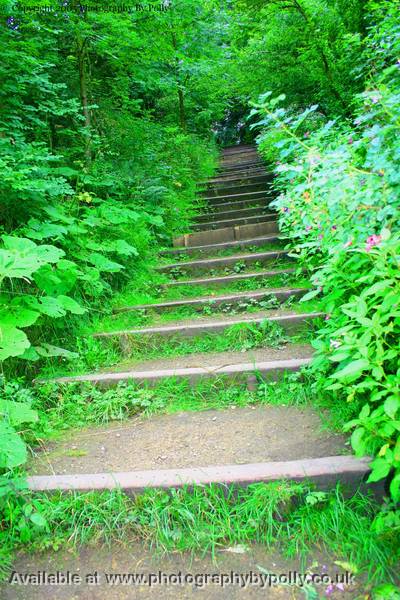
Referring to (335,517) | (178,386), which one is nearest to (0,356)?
(178,386)

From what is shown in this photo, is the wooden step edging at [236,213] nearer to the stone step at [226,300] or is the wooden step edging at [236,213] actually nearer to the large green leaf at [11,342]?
the stone step at [226,300]

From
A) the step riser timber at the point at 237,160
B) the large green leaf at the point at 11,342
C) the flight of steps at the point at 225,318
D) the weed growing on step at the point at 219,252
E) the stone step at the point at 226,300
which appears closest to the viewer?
the flight of steps at the point at 225,318

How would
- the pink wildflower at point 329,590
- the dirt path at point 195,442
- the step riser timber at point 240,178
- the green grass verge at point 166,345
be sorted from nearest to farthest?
the pink wildflower at point 329,590 < the dirt path at point 195,442 < the green grass verge at point 166,345 < the step riser timber at point 240,178

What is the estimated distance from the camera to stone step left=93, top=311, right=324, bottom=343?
322 cm

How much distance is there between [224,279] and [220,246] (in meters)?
0.98

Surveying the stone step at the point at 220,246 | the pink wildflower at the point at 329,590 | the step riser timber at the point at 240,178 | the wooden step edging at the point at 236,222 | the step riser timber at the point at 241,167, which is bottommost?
the pink wildflower at the point at 329,590

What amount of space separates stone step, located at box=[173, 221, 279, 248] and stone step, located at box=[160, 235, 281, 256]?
22cm

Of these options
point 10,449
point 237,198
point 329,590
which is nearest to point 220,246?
point 237,198

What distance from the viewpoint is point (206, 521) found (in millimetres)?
1703

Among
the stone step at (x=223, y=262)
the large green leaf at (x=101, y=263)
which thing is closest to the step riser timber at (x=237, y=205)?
the stone step at (x=223, y=262)

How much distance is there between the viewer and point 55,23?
4.58 m

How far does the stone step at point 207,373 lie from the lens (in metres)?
2.62

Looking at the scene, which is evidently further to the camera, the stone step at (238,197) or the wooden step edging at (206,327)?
the stone step at (238,197)

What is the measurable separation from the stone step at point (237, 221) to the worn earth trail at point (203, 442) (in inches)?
57.6
